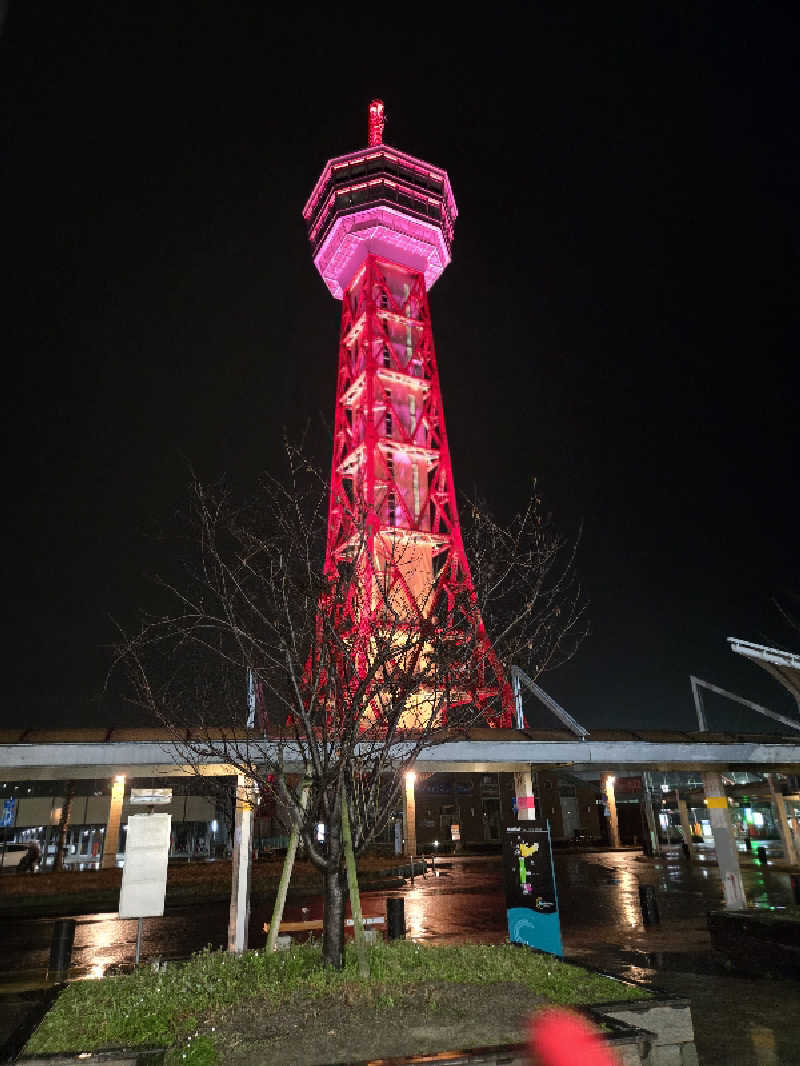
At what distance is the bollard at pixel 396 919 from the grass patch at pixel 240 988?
15.8 ft

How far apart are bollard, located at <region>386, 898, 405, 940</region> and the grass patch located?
482cm

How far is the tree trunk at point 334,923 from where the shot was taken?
695 centimetres

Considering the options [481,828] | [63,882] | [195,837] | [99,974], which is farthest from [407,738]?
[481,828]

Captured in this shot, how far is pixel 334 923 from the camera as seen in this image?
707 cm

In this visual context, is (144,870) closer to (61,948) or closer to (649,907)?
(61,948)

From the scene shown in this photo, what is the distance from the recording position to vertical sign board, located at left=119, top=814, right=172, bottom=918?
9.86 meters

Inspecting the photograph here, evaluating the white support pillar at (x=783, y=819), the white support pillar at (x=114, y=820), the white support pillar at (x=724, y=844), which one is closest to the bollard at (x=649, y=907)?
the white support pillar at (x=724, y=844)

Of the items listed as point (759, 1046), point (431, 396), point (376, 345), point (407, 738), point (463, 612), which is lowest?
point (759, 1046)

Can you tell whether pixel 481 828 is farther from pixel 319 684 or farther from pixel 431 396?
pixel 319 684

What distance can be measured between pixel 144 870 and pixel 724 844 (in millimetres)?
11478

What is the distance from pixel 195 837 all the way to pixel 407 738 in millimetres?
37108

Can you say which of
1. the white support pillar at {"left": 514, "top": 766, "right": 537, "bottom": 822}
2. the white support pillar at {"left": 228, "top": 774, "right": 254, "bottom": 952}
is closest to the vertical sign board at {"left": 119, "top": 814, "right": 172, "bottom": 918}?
the white support pillar at {"left": 228, "top": 774, "right": 254, "bottom": 952}

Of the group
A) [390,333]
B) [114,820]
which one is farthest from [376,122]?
[114,820]

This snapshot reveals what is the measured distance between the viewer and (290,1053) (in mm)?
4906
